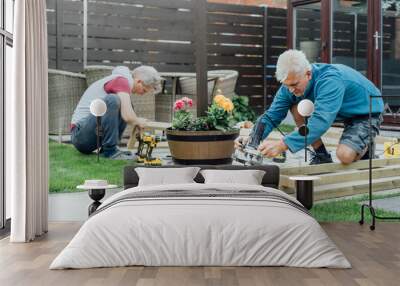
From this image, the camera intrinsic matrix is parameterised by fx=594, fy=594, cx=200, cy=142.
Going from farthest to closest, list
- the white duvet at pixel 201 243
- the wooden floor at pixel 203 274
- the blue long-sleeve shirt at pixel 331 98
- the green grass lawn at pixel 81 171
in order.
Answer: the green grass lawn at pixel 81 171 → the blue long-sleeve shirt at pixel 331 98 → the white duvet at pixel 201 243 → the wooden floor at pixel 203 274

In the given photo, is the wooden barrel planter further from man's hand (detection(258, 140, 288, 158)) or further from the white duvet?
the white duvet

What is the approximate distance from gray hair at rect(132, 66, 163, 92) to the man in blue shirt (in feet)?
2.96

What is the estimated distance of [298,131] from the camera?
506cm

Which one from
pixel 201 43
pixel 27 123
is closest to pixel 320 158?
pixel 201 43

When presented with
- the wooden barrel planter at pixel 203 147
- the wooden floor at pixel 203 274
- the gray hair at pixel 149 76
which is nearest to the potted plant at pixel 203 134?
the wooden barrel planter at pixel 203 147

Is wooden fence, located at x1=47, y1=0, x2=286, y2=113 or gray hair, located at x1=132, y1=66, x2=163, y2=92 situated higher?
wooden fence, located at x1=47, y1=0, x2=286, y2=113

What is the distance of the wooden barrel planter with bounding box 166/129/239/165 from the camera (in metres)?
5.02

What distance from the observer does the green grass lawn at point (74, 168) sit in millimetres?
5285

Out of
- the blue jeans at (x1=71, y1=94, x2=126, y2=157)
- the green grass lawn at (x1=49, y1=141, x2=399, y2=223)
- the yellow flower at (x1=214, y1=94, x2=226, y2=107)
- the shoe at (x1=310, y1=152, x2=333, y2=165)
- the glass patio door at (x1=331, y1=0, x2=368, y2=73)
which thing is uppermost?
the glass patio door at (x1=331, y1=0, x2=368, y2=73)

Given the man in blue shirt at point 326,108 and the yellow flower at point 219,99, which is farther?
the yellow flower at point 219,99

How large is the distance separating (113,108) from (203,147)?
0.93m

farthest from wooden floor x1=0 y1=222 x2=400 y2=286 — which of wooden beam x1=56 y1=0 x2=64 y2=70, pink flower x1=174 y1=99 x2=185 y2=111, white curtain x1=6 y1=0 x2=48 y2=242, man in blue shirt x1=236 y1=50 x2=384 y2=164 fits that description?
wooden beam x1=56 y1=0 x2=64 y2=70

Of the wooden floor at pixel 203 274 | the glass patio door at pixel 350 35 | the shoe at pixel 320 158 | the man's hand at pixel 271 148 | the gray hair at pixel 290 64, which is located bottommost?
the wooden floor at pixel 203 274

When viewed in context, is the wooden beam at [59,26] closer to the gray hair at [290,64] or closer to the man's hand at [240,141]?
the man's hand at [240,141]
